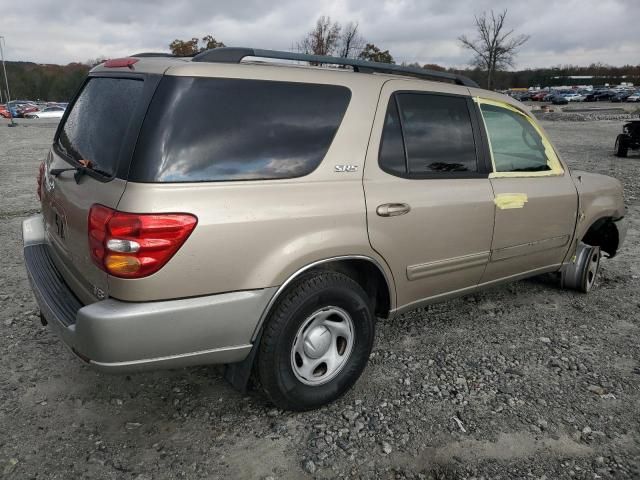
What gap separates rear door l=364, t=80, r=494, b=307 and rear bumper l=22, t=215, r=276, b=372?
2.84ft

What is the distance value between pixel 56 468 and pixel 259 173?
165cm

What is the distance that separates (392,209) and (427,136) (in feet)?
1.98

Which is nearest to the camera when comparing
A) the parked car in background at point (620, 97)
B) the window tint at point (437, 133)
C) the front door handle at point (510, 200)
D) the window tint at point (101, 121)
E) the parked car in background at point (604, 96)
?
the window tint at point (101, 121)

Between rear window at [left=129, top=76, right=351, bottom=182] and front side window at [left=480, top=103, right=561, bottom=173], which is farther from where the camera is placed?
front side window at [left=480, top=103, right=561, bottom=173]

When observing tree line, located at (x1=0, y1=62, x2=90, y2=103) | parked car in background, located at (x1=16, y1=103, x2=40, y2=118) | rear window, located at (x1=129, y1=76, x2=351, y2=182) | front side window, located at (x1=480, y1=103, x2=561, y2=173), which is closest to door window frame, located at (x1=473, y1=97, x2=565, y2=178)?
front side window, located at (x1=480, y1=103, x2=561, y2=173)

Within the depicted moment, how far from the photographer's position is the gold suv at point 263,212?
7.36ft

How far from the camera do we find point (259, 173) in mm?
2480

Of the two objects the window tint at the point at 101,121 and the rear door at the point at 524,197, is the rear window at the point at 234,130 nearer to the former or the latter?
the window tint at the point at 101,121

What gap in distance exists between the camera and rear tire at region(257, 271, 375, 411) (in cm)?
257

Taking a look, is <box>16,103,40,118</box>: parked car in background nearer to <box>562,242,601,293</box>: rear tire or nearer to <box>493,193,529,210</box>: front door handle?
<box>562,242,601,293</box>: rear tire

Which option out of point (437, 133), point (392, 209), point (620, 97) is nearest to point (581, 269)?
point (437, 133)

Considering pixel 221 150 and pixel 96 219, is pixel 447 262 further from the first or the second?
pixel 96 219

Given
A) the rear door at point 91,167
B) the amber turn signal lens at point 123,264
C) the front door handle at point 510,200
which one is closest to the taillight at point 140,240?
the amber turn signal lens at point 123,264

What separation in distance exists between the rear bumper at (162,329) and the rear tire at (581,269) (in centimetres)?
317
